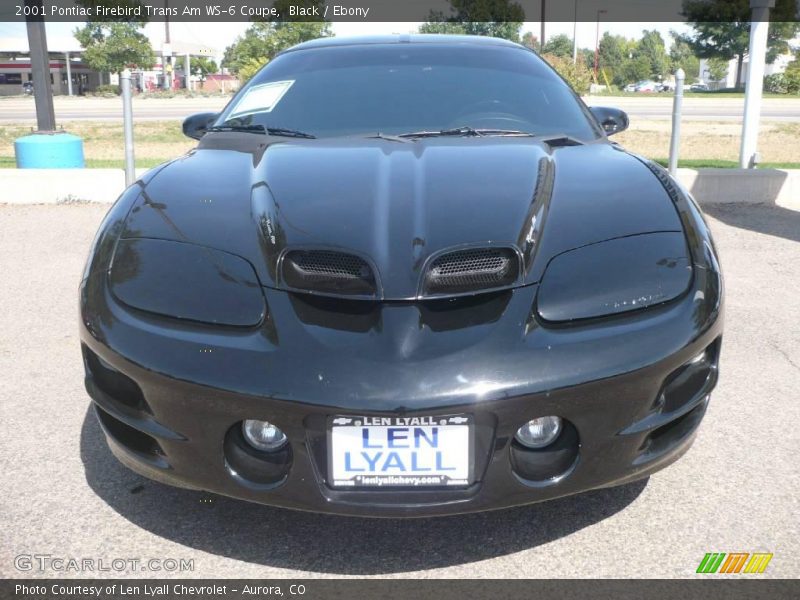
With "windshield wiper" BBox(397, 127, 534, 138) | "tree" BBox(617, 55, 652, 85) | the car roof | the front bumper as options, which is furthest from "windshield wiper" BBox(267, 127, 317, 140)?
"tree" BBox(617, 55, 652, 85)

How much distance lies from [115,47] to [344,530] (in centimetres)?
5609

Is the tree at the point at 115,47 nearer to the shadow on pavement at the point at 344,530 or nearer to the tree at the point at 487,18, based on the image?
the tree at the point at 487,18

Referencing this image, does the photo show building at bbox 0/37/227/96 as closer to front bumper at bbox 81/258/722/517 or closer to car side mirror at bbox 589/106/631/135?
car side mirror at bbox 589/106/631/135

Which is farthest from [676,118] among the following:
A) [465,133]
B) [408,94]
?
[465,133]

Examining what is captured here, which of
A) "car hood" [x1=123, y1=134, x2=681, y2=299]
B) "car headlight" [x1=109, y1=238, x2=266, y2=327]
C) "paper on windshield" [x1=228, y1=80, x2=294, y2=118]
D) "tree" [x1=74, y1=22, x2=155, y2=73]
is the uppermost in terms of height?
"tree" [x1=74, y1=22, x2=155, y2=73]

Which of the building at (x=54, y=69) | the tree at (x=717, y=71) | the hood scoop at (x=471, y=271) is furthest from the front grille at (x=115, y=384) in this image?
the tree at (x=717, y=71)

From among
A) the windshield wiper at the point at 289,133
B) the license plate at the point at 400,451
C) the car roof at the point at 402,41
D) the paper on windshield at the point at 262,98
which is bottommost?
the license plate at the point at 400,451

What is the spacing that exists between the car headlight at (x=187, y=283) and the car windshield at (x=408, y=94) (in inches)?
38.8

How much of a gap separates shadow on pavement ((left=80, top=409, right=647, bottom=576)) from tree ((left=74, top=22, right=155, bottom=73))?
179ft

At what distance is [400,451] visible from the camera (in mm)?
1839

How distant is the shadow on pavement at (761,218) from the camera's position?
254 inches

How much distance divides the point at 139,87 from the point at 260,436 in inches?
2615

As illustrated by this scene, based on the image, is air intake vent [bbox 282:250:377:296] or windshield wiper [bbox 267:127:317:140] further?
windshield wiper [bbox 267:127:317:140]

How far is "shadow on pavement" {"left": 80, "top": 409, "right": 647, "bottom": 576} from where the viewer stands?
2115mm
